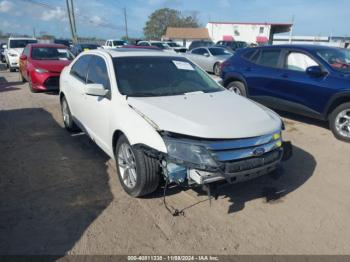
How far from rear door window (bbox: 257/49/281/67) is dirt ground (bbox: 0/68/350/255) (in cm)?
268

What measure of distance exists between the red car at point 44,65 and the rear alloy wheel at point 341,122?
313 inches

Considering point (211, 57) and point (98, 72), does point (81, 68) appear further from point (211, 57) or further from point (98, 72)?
point (211, 57)

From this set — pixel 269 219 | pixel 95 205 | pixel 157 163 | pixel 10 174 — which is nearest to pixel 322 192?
pixel 269 219

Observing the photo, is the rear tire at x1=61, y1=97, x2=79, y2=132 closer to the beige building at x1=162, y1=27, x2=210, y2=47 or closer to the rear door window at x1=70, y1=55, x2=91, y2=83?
the rear door window at x1=70, y1=55, x2=91, y2=83

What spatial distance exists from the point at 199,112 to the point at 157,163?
0.75m

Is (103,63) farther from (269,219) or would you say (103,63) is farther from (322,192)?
(322,192)

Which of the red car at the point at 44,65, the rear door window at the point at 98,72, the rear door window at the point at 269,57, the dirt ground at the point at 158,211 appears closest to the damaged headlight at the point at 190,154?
the dirt ground at the point at 158,211

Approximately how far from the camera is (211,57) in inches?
610

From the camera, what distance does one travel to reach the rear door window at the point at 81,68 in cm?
490

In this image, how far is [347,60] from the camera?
6.21 metres

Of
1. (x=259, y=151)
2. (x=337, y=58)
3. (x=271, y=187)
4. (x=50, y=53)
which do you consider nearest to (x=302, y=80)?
(x=337, y=58)

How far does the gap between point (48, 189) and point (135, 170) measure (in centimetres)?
126

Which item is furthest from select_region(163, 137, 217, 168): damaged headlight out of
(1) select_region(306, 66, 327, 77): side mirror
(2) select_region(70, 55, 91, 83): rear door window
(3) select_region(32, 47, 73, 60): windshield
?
(3) select_region(32, 47, 73, 60): windshield

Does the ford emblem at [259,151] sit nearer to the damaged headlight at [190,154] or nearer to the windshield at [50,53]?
the damaged headlight at [190,154]
